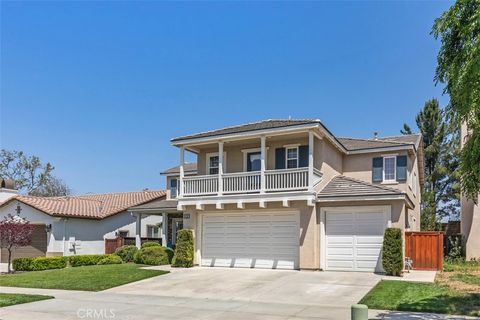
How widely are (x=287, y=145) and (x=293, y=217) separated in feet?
10.9

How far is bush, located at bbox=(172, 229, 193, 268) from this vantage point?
2092 centimetres

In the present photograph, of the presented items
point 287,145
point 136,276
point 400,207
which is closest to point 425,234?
point 400,207

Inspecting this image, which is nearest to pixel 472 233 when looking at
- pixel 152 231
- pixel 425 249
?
pixel 425 249

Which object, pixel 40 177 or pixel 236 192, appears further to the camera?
pixel 40 177

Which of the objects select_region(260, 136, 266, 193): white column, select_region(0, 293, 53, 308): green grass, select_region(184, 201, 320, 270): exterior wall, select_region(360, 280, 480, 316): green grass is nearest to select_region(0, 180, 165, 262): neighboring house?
select_region(260, 136, 266, 193): white column

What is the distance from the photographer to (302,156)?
20531 mm

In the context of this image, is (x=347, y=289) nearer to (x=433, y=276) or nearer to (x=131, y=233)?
(x=433, y=276)

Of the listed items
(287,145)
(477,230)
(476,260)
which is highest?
(287,145)

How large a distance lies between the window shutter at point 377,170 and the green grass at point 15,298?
15.4 meters

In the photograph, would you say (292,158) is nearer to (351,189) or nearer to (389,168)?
(351,189)

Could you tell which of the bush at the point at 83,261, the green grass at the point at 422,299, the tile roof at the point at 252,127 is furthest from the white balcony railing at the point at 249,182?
the bush at the point at 83,261

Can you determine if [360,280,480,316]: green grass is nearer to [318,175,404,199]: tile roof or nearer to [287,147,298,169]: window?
[318,175,404,199]: tile roof

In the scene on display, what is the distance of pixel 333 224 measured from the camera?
1916cm

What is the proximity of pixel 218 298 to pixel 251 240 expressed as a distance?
7044 mm
